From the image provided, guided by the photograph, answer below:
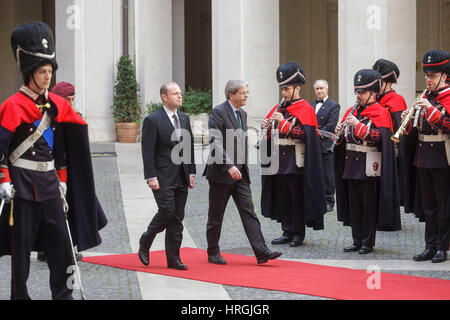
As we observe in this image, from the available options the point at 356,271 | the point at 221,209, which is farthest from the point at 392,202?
the point at 221,209

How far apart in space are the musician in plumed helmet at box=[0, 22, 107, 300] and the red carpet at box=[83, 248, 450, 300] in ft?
5.76

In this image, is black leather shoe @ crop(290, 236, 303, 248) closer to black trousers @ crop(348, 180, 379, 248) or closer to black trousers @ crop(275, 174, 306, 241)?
black trousers @ crop(275, 174, 306, 241)

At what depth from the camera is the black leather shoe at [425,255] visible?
8.05 meters

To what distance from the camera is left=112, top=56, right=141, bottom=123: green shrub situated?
74.6ft

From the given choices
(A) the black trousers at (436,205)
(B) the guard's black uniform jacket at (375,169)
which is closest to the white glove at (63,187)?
(B) the guard's black uniform jacket at (375,169)

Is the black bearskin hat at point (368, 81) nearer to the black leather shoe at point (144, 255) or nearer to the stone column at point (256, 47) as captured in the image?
the black leather shoe at point (144, 255)

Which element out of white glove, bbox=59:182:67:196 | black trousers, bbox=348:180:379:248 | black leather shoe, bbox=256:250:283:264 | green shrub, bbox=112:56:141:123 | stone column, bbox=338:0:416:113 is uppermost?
stone column, bbox=338:0:416:113

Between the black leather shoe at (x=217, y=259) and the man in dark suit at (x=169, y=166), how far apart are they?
1.45 ft

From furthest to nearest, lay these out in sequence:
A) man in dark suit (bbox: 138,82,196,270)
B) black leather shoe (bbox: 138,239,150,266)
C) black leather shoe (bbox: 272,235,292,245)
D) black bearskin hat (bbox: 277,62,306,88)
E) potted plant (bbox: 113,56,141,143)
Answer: potted plant (bbox: 113,56,141,143)
black leather shoe (bbox: 272,235,292,245)
black bearskin hat (bbox: 277,62,306,88)
black leather shoe (bbox: 138,239,150,266)
man in dark suit (bbox: 138,82,196,270)

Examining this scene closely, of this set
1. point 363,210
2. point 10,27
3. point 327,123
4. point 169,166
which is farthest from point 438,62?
point 10,27

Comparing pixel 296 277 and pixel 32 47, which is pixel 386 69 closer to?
pixel 296 277

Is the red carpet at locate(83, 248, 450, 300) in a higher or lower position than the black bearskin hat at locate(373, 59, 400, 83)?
lower

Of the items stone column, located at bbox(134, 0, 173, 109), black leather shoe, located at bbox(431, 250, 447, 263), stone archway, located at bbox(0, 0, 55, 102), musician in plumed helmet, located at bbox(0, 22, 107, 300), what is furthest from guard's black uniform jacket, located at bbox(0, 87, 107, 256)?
stone archway, located at bbox(0, 0, 55, 102)

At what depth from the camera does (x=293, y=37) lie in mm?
26000
